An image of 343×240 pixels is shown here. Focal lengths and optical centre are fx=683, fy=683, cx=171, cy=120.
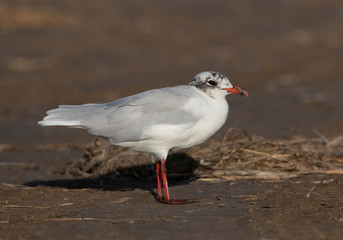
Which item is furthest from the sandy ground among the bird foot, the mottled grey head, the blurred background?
the mottled grey head

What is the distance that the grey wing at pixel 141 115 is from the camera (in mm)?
6465

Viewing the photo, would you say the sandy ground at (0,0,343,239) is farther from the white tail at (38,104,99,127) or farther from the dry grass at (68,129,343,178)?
the white tail at (38,104,99,127)

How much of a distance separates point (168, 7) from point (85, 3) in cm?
286

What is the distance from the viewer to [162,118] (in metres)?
6.48

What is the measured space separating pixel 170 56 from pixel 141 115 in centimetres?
1244

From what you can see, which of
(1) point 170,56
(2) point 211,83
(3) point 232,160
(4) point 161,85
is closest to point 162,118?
(2) point 211,83

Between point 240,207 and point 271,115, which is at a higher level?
point 271,115

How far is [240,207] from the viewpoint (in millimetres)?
5934

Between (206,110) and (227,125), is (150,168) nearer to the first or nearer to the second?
(206,110)

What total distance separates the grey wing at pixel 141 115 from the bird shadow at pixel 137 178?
3.51 ft

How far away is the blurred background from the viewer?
13062mm

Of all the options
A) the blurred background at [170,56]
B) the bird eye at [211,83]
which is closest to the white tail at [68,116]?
the bird eye at [211,83]

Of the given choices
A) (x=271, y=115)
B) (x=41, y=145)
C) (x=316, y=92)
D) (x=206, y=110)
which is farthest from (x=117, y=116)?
(x=316, y=92)

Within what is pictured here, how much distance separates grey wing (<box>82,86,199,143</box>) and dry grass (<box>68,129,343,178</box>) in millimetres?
1405
